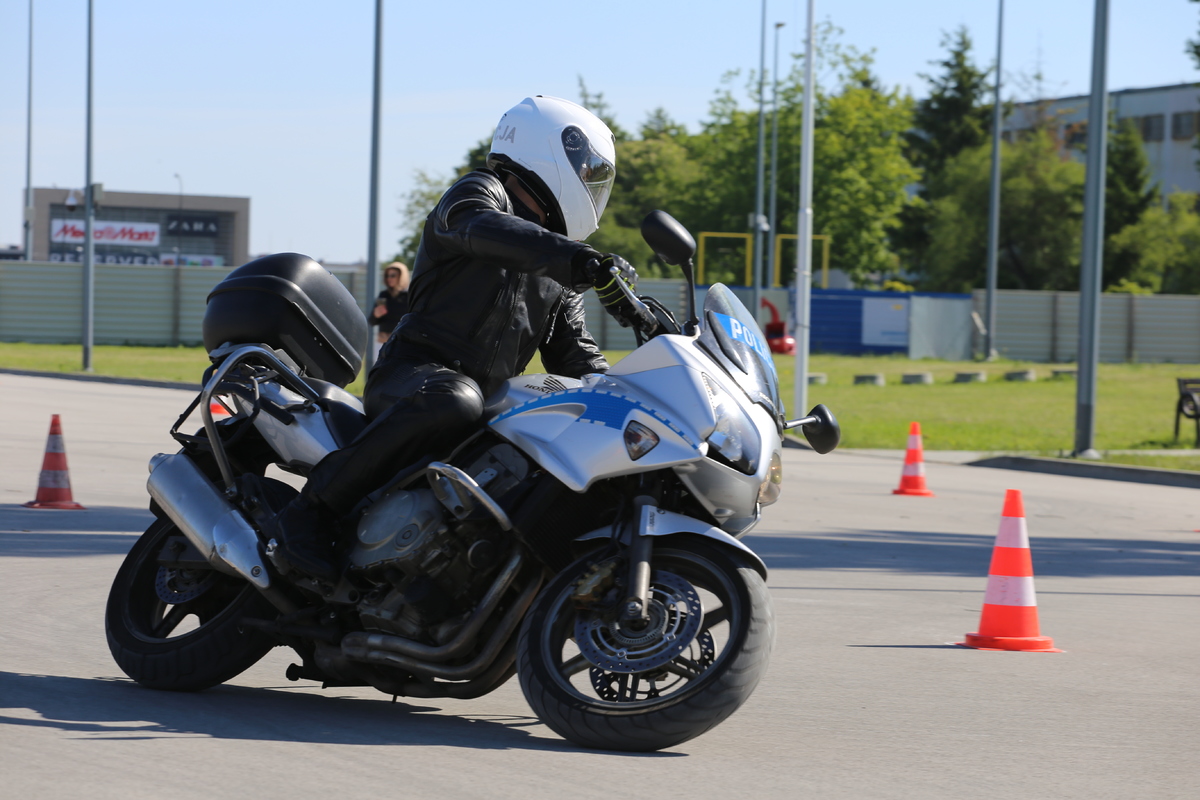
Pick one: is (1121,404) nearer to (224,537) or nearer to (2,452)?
(2,452)

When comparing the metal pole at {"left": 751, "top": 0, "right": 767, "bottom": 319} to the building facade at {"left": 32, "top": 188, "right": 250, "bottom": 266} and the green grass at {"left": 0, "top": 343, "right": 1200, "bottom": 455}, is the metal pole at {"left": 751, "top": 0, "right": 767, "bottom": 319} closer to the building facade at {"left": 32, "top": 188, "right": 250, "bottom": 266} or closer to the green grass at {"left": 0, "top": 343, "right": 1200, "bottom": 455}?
the green grass at {"left": 0, "top": 343, "right": 1200, "bottom": 455}

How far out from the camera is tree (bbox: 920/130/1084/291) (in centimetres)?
6312

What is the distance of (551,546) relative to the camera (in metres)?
4.49

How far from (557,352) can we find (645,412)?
0.98 m

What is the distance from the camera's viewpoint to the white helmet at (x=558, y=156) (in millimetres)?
4777

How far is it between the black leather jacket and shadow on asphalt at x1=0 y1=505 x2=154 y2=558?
427cm

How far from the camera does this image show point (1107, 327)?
47.1m

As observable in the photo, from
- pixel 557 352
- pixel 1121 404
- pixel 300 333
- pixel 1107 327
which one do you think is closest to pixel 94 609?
pixel 300 333

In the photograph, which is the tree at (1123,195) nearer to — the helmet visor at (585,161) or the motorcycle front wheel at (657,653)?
the helmet visor at (585,161)

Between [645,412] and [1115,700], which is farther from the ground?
[645,412]

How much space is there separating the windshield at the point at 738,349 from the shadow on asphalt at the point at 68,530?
16.2 feet

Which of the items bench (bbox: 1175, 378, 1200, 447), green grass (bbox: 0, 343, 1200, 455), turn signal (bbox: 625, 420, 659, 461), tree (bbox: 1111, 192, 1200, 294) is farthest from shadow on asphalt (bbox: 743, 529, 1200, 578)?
tree (bbox: 1111, 192, 1200, 294)

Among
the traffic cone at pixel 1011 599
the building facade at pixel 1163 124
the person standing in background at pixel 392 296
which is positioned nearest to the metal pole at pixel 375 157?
the person standing in background at pixel 392 296

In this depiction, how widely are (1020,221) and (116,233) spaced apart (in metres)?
60.4
